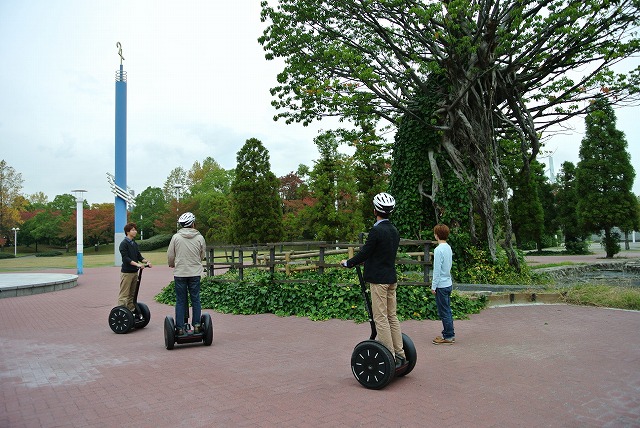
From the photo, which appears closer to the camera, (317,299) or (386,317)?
(386,317)

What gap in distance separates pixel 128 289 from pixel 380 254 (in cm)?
496

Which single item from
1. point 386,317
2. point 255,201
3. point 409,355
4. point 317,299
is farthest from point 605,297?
point 255,201

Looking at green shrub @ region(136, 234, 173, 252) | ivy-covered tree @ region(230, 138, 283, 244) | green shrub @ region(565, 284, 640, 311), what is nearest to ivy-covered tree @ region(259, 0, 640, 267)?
green shrub @ region(565, 284, 640, 311)

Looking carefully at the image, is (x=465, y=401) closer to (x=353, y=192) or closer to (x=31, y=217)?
(x=353, y=192)

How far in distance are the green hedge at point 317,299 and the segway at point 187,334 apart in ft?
7.56

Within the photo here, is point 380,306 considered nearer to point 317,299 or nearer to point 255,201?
point 317,299

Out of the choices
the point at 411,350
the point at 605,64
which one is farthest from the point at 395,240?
the point at 605,64

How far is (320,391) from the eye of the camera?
4.45m

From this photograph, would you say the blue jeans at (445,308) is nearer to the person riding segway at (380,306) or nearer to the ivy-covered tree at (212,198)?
the person riding segway at (380,306)

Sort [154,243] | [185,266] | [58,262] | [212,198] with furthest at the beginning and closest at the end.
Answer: [154,243] < [212,198] < [58,262] < [185,266]

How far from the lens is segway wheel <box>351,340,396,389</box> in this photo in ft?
14.3

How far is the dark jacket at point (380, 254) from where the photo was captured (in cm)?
449

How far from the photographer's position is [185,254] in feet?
21.2

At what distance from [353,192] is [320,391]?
2365cm
